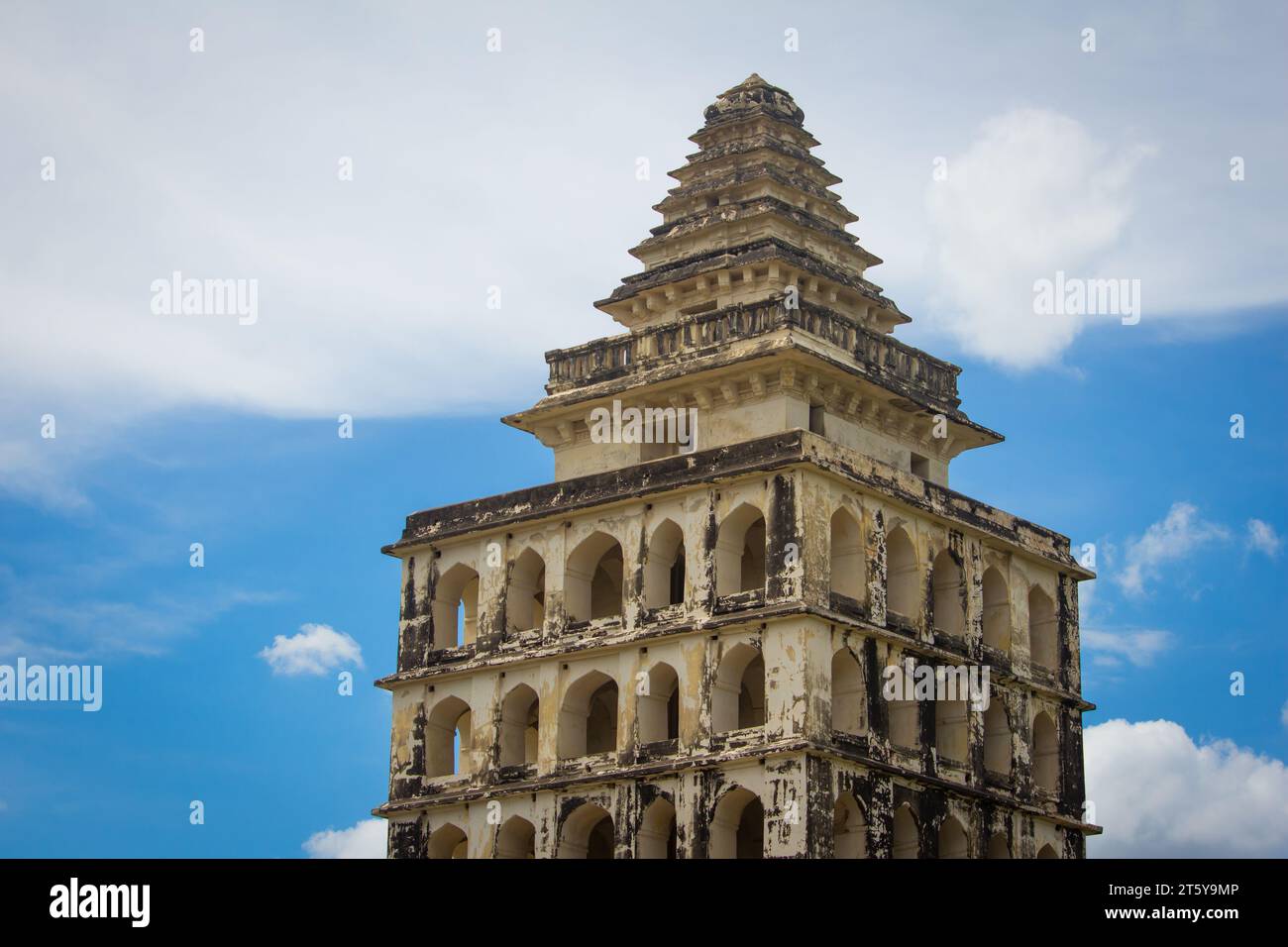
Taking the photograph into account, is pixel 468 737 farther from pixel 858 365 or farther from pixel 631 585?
pixel 858 365

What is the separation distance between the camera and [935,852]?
48.5 meters

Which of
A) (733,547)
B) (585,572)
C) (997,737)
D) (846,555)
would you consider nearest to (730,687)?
(733,547)

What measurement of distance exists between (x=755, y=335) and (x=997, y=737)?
10274 millimetres

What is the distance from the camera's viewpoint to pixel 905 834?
4822 centimetres

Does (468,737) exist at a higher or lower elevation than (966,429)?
lower

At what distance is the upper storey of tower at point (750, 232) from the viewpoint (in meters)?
53.6

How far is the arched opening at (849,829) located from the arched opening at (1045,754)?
291 inches

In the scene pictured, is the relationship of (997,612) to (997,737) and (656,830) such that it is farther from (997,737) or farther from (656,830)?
(656,830)

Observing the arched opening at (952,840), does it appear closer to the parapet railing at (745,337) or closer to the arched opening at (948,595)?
the arched opening at (948,595)

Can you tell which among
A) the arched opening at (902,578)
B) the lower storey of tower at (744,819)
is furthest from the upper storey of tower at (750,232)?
the lower storey of tower at (744,819)
